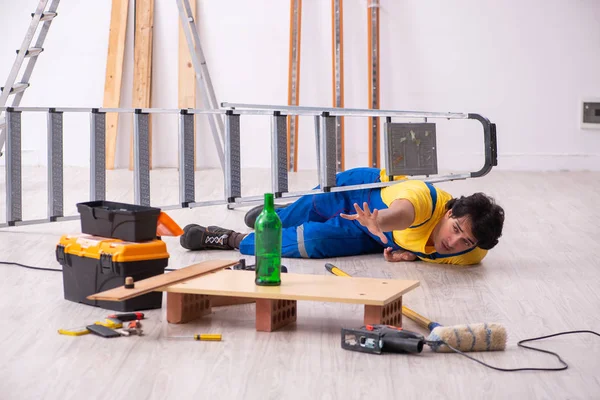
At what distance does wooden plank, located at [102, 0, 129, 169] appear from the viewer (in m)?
6.86

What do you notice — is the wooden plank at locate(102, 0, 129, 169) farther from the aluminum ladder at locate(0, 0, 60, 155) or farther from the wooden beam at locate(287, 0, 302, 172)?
Result: the aluminum ladder at locate(0, 0, 60, 155)

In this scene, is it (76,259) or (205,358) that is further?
(76,259)

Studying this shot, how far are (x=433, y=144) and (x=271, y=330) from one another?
1615 mm

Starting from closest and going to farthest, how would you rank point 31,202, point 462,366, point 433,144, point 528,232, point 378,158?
point 462,366
point 433,144
point 528,232
point 31,202
point 378,158

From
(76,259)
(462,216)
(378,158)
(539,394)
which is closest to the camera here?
(539,394)

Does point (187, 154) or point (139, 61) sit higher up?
point (139, 61)

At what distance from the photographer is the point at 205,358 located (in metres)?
2.19

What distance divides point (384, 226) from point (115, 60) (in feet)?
14.7

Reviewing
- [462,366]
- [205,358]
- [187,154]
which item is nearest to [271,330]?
[205,358]

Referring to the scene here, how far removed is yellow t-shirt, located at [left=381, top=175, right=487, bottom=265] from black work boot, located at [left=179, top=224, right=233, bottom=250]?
29.4 inches

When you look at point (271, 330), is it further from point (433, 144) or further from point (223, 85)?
point (223, 85)

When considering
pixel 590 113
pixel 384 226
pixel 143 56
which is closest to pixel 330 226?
pixel 384 226

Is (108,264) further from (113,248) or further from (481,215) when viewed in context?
(481,215)

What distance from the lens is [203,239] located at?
369cm
